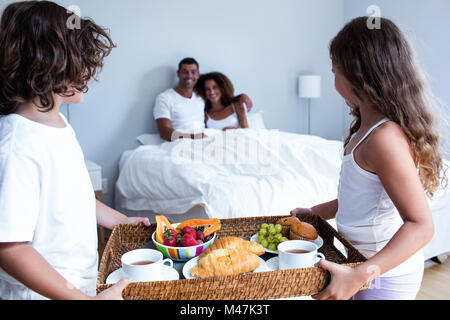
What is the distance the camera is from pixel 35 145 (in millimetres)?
Answer: 782

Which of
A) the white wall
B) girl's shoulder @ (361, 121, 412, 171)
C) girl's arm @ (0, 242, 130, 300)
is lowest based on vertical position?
girl's arm @ (0, 242, 130, 300)

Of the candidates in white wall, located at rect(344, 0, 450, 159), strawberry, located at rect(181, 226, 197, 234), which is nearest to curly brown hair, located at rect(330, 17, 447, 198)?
strawberry, located at rect(181, 226, 197, 234)

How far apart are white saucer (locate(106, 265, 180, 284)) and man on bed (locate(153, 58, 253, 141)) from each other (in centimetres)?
232

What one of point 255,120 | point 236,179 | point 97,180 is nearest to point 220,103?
point 255,120

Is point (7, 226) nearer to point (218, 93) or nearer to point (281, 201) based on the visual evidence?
point (281, 201)

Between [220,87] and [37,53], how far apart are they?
2.81 m

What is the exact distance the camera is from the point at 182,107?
10.9 feet

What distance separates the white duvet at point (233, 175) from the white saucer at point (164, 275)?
3.21 ft

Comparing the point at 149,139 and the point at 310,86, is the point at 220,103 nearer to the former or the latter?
the point at 149,139

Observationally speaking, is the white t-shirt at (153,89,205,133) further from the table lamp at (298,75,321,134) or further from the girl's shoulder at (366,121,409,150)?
the girl's shoulder at (366,121,409,150)

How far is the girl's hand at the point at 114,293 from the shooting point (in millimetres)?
729

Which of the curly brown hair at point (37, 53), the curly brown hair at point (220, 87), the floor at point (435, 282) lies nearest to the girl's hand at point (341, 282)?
the curly brown hair at point (37, 53)

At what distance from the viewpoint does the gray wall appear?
3186 millimetres

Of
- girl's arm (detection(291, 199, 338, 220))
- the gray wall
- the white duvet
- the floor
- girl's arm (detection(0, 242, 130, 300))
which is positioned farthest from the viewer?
the gray wall
